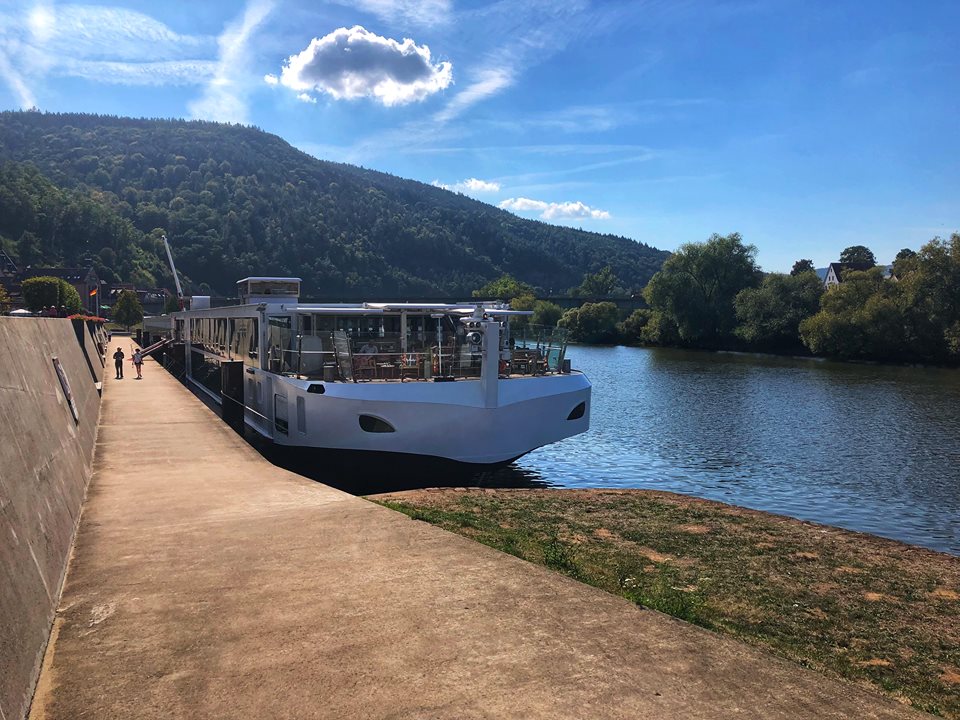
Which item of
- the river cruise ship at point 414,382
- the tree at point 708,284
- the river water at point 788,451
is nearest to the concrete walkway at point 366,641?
the river cruise ship at point 414,382

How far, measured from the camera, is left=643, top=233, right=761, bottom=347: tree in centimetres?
8638

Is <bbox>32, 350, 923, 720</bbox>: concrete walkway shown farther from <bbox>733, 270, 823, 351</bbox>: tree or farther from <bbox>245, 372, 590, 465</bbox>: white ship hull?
<bbox>733, 270, 823, 351</bbox>: tree

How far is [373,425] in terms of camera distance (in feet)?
54.8

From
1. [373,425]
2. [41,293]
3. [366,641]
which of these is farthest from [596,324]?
[366,641]

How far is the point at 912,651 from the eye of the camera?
682cm

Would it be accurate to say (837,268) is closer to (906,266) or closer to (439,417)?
(906,266)

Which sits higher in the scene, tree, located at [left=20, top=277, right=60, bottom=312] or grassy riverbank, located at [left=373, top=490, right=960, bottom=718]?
tree, located at [left=20, top=277, right=60, bottom=312]

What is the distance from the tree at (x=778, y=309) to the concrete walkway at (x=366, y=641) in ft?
246

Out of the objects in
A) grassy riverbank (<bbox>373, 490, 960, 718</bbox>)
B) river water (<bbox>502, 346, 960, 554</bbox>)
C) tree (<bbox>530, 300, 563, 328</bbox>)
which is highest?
tree (<bbox>530, 300, 563, 328</bbox>)

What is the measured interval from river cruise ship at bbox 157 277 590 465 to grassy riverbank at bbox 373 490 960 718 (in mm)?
3004

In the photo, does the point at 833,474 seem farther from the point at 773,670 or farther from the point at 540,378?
the point at 773,670

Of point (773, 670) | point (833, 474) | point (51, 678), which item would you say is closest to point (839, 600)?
point (773, 670)

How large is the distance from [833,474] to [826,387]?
2796 cm

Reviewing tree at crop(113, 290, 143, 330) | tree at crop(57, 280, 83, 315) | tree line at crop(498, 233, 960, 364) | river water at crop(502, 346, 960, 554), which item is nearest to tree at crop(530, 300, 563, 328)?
tree line at crop(498, 233, 960, 364)
